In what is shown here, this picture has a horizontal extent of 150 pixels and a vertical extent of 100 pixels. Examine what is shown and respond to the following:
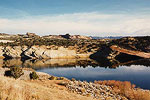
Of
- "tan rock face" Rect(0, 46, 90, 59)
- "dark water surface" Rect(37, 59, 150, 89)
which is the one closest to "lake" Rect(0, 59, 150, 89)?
"dark water surface" Rect(37, 59, 150, 89)

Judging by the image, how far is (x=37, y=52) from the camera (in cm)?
7131

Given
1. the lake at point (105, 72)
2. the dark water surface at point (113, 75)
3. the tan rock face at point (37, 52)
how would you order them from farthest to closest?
the tan rock face at point (37, 52)
the lake at point (105, 72)
the dark water surface at point (113, 75)

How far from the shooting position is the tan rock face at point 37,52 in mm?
71000

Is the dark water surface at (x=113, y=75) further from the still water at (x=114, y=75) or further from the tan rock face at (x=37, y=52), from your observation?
the tan rock face at (x=37, y=52)

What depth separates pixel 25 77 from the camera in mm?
21828

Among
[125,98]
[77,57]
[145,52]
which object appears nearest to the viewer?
[125,98]

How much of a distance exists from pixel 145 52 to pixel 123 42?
12251 mm

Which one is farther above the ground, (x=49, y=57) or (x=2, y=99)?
(x=2, y=99)

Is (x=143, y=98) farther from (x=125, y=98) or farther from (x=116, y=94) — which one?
(x=116, y=94)

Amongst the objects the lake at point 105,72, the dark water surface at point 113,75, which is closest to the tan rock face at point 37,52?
the lake at point 105,72

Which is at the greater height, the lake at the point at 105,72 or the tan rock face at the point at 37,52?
the tan rock face at the point at 37,52

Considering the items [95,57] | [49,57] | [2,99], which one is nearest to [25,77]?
[2,99]

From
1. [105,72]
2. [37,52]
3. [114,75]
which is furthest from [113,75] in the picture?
[37,52]

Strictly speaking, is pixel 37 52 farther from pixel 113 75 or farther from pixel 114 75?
pixel 114 75
